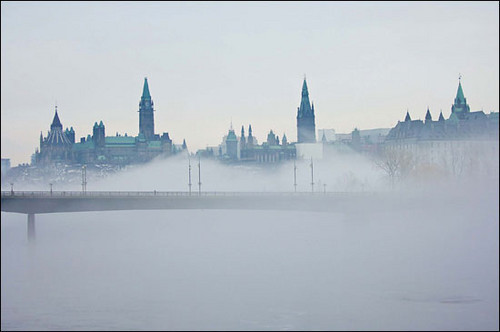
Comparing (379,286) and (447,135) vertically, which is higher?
(447,135)

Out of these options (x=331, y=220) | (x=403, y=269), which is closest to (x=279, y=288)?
(x=403, y=269)

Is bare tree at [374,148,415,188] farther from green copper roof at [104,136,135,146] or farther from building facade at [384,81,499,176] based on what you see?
green copper roof at [104,136,135,146]

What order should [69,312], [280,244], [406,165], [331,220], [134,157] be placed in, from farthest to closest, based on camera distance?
[134,157] < [406,165] < [331,220] < [280,244] < [69,312]

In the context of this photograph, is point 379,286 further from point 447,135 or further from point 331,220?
point 447,135

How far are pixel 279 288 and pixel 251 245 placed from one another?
667 inches

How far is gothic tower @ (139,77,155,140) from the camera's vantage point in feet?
622

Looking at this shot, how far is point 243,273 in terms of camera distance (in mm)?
51312

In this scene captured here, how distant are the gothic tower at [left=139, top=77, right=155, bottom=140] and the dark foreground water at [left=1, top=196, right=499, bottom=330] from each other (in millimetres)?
116156

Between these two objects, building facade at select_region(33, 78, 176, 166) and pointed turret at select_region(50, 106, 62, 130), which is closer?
pointed turret at select_region(50, 106, 62, 130)

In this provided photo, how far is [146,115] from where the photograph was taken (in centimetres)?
19275

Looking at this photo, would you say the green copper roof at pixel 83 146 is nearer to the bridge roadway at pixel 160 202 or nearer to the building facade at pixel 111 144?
the building facade at pixel 111 144

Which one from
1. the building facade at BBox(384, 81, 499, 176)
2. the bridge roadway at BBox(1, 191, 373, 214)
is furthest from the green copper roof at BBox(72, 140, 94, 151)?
the bridge roadway at BBox(1, 191, 373, 214)

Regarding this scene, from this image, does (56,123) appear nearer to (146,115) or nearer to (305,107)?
(146,115)

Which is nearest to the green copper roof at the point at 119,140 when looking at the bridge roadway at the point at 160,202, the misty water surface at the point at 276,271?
the misty water surface at the point at 276,271
